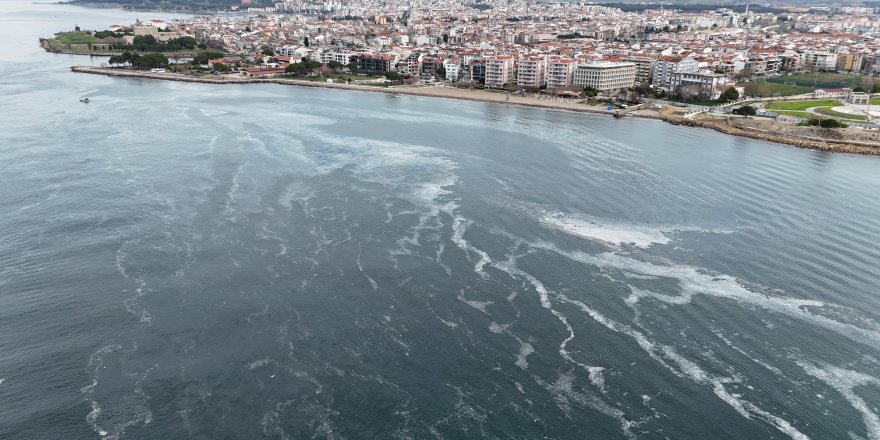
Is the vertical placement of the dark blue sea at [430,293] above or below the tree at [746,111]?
below

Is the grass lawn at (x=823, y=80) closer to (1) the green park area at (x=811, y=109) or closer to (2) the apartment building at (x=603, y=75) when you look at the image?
(1) the green park area at (x=811, y=109)

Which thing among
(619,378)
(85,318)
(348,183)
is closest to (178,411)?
(85,318)

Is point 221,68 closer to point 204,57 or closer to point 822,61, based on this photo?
point 204,57

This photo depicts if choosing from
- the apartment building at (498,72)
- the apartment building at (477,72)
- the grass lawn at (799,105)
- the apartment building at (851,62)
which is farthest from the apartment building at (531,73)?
the apartment building at (851,62)

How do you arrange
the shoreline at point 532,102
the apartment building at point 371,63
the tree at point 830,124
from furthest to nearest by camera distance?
the apartment building at point 371,63 < the tree at point 830,124 < the shoreline at point 532,102

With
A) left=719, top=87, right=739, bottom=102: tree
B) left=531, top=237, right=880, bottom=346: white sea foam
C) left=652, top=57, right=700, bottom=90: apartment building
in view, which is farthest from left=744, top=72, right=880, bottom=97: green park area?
left=531, top=237, right=880, bottom=346: white sea foam

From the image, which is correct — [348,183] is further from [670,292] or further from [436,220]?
[670,292]

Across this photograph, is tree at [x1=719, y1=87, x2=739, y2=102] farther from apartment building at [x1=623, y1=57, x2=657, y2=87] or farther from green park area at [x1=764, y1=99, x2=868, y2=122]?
apartment building at [x1=623, y1=57, x2=657, y2=87]
